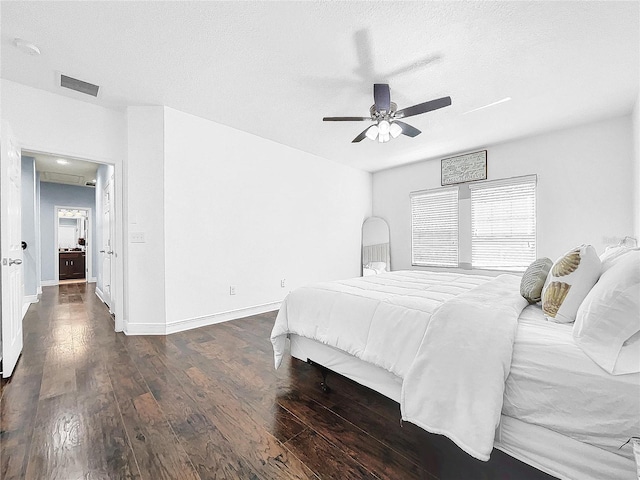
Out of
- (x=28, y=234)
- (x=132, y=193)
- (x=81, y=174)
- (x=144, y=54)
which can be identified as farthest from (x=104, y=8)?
(x=81, y=174)

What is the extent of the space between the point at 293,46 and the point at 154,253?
2.58 metres

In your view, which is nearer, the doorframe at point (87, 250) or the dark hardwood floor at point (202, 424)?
the dark hardwood floor at point (202, 424)

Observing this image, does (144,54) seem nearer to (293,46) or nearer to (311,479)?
(293,46)

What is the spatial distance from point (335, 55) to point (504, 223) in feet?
11.8

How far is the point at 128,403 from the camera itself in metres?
1.80

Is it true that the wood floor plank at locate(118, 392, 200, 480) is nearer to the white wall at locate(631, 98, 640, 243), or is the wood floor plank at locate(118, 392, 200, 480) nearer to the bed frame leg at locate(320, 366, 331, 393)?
the bed frame leg at locate(320, 366, 331, 393)

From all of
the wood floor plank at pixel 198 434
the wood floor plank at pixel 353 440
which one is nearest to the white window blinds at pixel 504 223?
the wood floor plank at pixel 353 440

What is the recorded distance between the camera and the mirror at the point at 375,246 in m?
5.61

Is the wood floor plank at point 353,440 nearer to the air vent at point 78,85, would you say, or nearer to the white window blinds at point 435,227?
the air vent at point 78,85

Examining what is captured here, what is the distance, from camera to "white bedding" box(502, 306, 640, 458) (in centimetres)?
92

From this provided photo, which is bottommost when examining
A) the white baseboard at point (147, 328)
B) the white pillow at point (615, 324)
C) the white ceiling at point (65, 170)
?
the white baseboard at point (147, 328)

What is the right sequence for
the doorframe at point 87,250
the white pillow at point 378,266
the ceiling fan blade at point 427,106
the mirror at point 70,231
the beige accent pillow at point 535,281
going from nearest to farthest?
the beige accent pillow at point 535,281 → the ceiling fan blade at point 427,106 → the white pillow at point 378,266 → the doorframe at point 87,250 → the mirror at point 70,231

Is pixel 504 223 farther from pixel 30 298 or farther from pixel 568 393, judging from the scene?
pixel 30 298

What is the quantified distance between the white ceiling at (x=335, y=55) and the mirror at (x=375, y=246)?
2631mm
